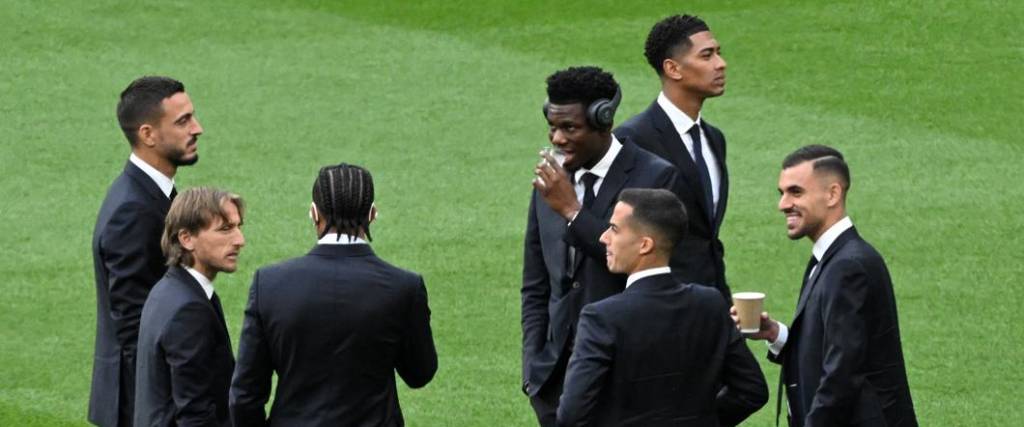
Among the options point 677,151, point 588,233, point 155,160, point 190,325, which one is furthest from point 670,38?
point 190,325

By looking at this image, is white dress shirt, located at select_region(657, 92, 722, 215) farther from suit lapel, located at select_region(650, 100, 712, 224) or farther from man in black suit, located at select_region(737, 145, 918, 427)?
man in black suit, located at select_region(737, 145, 918, 427)

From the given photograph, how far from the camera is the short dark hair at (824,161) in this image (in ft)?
19.4

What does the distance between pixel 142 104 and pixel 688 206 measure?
81.2 inches

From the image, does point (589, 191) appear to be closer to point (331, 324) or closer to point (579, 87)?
point (579, 87)

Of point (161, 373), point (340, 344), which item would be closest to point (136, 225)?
point (161, 373)

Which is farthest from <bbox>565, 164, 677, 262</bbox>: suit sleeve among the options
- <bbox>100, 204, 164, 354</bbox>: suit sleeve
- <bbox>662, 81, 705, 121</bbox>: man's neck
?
<bbox>100, 204, 164, 354</bbox>: suit sleeve

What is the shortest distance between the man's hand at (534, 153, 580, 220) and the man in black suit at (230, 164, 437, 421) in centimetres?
62

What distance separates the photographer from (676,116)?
7.03 metres

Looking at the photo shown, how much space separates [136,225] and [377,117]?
7.60 metres

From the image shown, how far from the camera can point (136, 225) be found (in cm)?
654

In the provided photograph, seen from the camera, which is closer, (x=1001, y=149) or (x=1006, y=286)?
(x=1006, y=286)

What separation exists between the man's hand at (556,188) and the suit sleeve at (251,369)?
3.37 feet

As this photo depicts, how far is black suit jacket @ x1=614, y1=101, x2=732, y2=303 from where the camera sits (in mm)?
6754

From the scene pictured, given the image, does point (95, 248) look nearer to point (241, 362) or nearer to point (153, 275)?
point (153, 275)
